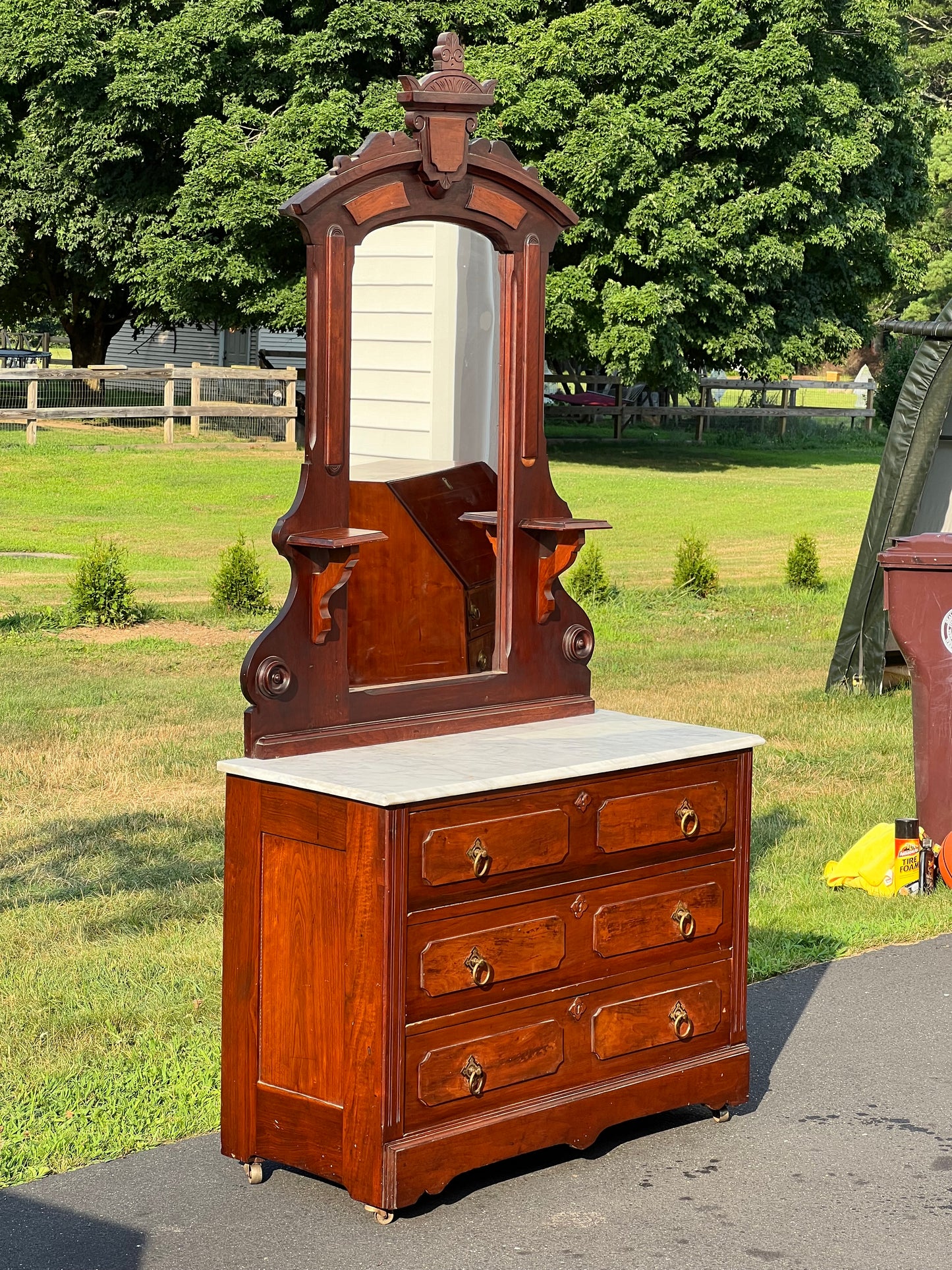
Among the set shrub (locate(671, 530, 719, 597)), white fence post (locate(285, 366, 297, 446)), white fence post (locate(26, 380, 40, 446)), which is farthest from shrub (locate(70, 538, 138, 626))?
white fence post (locate(285, 366, 297, 446))

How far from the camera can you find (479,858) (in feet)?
13.4

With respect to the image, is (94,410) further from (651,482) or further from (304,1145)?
(304,1145)

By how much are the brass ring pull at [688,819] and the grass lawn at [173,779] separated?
153 centimetres

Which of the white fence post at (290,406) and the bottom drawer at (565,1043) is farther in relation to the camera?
the white fence post at (290,406)

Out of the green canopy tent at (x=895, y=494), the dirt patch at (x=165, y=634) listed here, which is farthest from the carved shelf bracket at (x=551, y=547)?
the dirt patch at (x=165, y=634)

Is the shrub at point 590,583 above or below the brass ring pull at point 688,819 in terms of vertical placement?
below

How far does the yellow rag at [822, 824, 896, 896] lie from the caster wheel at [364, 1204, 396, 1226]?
3591 mm

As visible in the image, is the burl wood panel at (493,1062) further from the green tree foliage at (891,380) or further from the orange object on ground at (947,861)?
the green tree foliage at (891,380)

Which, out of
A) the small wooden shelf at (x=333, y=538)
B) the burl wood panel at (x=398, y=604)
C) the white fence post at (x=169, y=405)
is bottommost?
the burl wood panel at (x=398, y=604)

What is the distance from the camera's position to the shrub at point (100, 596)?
555 inches

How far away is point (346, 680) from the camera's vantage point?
4531 mm

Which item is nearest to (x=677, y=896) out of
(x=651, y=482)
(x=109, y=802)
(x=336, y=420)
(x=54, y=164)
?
(x=336, y=420)

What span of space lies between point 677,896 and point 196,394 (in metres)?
23.7

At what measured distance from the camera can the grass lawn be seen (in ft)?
16.6
